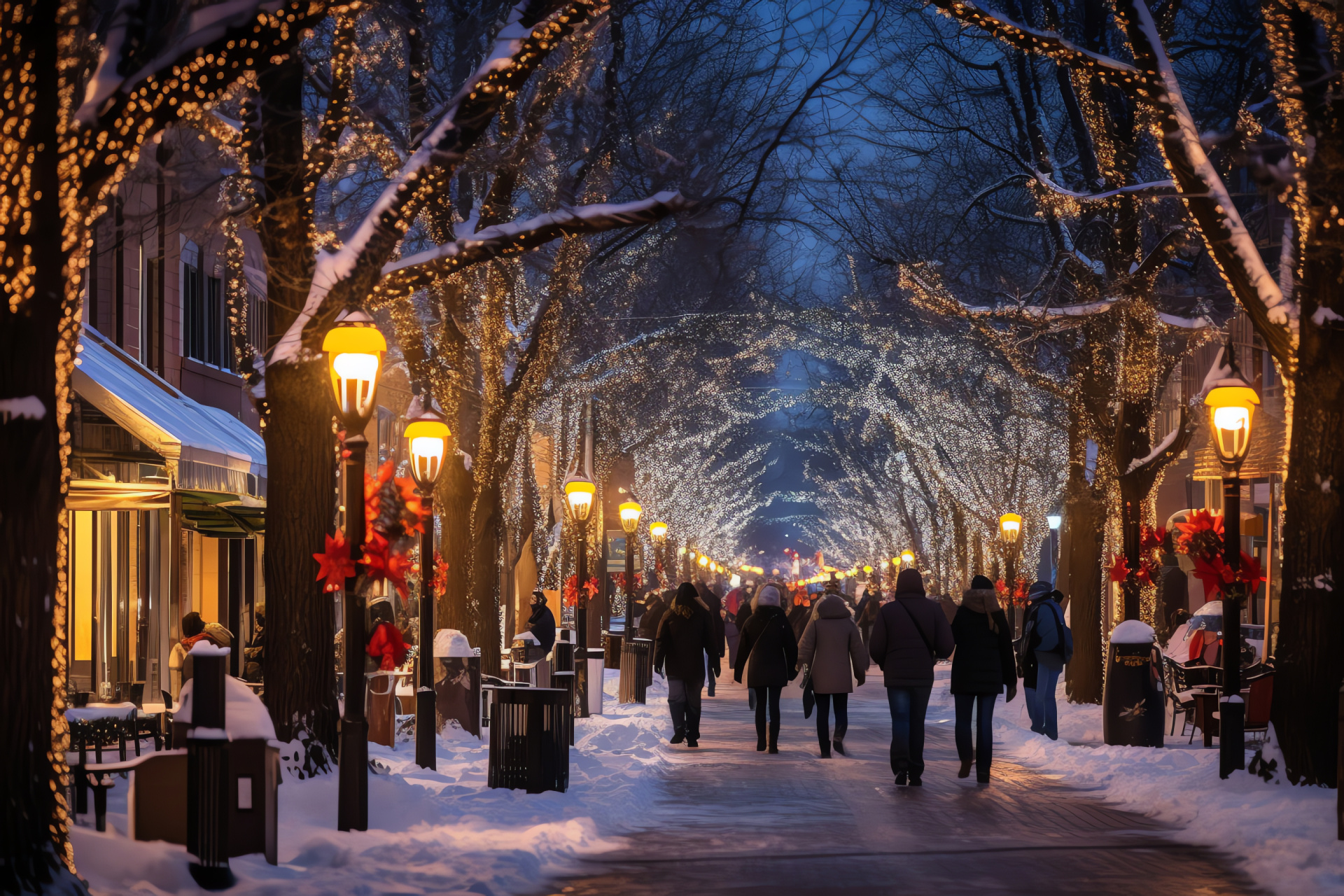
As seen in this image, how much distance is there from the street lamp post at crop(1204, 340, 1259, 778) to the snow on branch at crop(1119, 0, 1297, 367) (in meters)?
0.94

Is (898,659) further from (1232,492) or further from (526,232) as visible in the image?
(526,232)

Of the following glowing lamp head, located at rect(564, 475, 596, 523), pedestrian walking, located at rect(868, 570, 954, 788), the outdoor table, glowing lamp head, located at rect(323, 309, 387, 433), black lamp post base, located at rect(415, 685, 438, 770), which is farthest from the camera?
glowing lamp head, located at rect(564, 475, 596, 523)

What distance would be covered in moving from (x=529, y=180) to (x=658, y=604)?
37.6 ft

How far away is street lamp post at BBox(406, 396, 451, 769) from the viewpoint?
13.8 meters

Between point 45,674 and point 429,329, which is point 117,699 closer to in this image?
point 429,329

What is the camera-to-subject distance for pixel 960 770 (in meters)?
14.4

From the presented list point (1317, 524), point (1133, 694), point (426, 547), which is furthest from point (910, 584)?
point (426, 547)

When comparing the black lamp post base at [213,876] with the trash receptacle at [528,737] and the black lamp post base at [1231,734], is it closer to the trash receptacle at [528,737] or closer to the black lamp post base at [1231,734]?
the trash receptacle at [528,737]

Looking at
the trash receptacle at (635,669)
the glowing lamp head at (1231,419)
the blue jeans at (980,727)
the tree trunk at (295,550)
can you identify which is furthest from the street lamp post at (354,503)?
the trash receptacle at (635,669)

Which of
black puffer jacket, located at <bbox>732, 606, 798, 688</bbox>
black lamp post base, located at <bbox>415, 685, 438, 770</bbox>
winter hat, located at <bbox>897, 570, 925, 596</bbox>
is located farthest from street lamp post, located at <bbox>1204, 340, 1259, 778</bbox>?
black lamp post base, located at <bbox>415, 685, 438, 770</bbox>

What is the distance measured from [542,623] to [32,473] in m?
17.5

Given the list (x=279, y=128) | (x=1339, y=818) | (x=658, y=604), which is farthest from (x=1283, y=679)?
(x=658, y=604)

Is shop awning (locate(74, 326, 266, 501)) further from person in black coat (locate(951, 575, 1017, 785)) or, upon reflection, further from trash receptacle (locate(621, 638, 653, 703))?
person in black coat (locate(951, 575, 1017, 785))

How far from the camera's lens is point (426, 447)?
1584 cm
